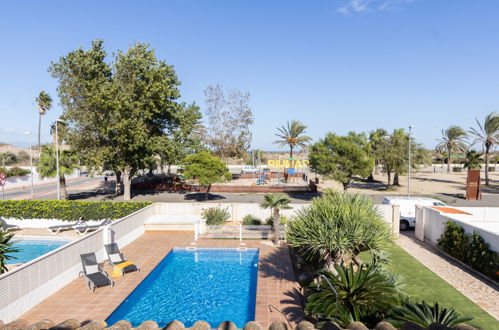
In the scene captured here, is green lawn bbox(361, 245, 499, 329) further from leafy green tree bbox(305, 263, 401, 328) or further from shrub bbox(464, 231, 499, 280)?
leafy green tree bbox(305, 263, 401, 328)

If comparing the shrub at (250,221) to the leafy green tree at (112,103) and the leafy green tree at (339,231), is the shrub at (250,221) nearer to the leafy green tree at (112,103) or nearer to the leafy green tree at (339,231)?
the leafy green tree at (339,231)

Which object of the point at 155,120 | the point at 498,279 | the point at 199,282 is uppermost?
the point at 155,120

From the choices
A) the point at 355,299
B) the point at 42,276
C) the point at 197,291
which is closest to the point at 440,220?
the point at 355,299

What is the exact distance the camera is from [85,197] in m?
32.8

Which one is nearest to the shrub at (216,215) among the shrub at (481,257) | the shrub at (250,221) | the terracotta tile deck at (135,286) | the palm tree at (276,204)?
the shrub at (250,221)

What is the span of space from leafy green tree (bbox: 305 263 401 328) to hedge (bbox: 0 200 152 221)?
15.2m

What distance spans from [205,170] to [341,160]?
12.4 meters

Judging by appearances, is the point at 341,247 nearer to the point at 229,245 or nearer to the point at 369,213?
the point at 369,213

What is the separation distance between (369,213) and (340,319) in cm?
427

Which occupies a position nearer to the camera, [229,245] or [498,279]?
[498,279]

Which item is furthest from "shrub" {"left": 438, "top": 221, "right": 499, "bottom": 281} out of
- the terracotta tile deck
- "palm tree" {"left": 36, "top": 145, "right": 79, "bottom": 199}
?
"palm tree" {"left": 36, "top": 145, "right": 79, "bottom": 199}

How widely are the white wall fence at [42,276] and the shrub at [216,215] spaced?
6.07 m

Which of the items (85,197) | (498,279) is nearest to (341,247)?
(498,279)

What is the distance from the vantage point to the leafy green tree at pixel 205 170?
27.8 meters
